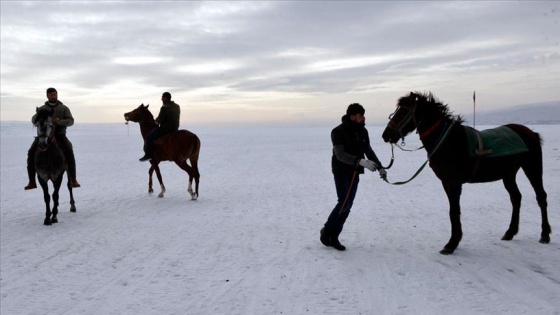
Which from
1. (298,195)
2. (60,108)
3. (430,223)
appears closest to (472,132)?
(430,223)

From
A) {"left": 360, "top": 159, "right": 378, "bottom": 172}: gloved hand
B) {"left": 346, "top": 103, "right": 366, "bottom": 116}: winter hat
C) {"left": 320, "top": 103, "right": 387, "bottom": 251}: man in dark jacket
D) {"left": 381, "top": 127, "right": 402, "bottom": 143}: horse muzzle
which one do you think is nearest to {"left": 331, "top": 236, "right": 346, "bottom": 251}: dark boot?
{"left": 320, "top": 103, "right": 387, "bottom": 251}: man in dark jacket

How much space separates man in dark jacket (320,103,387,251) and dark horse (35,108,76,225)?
20.3 feet

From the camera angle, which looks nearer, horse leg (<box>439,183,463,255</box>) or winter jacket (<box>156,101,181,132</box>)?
horse leg (<box>439,183,463,255</box>)

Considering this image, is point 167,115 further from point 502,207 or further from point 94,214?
point 502,207

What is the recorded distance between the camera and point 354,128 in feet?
19.5

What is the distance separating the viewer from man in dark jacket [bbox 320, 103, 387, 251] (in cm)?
578

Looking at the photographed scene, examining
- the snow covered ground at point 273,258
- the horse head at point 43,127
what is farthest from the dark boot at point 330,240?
the horse head at point 43,127

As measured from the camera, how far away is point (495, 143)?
6062 millimetres

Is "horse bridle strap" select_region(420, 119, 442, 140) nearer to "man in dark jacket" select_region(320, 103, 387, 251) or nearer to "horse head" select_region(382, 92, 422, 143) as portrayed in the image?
"horse head" select_region(382, 92, 422, 143)

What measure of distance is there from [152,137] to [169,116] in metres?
0.77

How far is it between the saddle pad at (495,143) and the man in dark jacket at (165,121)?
7853 mm

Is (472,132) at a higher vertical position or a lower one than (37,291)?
higher

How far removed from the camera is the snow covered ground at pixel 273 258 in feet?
14.6

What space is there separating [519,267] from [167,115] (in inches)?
356
